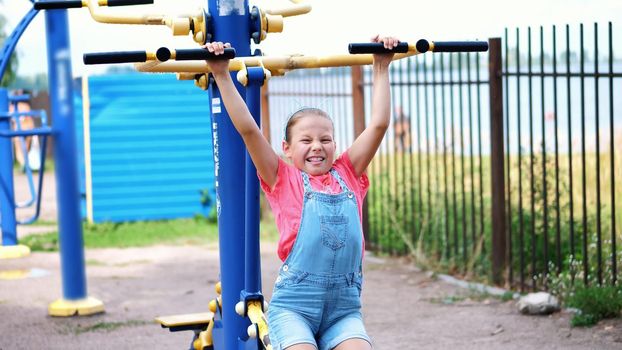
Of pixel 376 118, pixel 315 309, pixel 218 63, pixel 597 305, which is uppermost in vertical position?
pixel 218 63

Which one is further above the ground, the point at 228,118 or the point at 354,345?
the point at 228,118

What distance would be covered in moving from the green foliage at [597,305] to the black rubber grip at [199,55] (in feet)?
10.8

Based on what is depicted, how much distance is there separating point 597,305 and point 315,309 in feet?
9.78

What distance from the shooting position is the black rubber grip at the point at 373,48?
9.77 feet

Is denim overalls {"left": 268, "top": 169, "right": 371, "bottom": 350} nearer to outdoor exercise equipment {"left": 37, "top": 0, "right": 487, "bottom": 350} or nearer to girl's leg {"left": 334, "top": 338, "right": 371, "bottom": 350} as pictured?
girl's leg {"left": 334, "top": 338, "right": 371, "bottom": 350}

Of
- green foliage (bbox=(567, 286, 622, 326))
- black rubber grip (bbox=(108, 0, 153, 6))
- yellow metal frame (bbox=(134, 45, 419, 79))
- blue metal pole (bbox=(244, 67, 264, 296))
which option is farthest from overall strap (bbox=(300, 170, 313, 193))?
green foliage (bbox=(567, 286, 622, 326))

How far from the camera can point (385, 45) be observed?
3.08 m

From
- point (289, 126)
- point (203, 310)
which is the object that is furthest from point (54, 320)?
point (289, 126)

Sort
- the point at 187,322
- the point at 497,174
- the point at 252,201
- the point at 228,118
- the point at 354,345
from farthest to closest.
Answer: the point at 497,174 < the point at 187,322 < the point at 228,118 < the point at 252,201 < the point at 354,345

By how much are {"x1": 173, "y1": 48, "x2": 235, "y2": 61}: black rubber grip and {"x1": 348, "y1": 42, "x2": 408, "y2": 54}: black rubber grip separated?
0.37 m

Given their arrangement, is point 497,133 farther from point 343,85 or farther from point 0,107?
point 0,107

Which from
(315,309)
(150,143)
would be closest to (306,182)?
(315,309)

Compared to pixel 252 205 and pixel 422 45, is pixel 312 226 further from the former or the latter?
pixel 422 45

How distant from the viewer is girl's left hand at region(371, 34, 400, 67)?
10.1 feet
